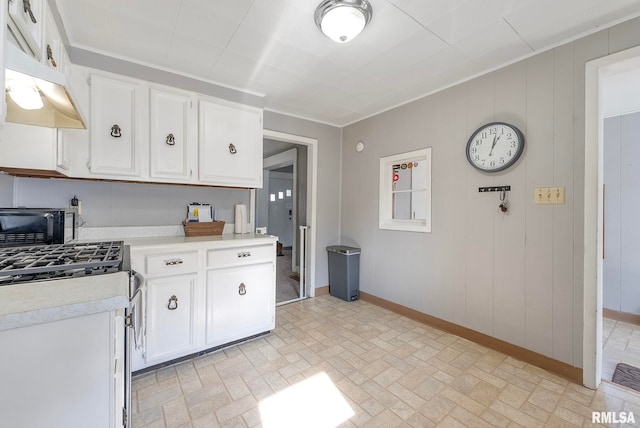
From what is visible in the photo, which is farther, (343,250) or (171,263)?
(343,250)

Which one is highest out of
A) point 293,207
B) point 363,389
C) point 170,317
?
point 293,207

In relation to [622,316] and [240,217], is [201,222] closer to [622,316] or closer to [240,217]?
[240,217]

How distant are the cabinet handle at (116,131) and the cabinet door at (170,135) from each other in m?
0.20

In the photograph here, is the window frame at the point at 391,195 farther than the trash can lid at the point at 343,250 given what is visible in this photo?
No

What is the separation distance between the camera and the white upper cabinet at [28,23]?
1012 millimetres

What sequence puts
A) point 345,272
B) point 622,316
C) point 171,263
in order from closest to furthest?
point 171,263 → point 622,316 → point 345,272

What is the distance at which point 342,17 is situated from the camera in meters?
1.56

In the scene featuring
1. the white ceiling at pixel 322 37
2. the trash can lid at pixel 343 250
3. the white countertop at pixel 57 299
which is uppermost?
the white ceiling at pixel 322 37

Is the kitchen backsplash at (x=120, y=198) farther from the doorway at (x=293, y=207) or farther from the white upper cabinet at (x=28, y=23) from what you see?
the white upper cabinet at (x=28, y=23)

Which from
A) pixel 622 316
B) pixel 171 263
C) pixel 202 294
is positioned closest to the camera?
pixel 171 263

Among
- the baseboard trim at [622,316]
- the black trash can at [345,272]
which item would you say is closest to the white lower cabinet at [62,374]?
the black trash can at [345,272]

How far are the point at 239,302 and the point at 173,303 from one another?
509mm

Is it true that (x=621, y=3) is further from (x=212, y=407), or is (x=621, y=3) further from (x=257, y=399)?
(x=212, y=407)

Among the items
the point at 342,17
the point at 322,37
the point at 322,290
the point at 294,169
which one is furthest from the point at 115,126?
the point at 294,169
